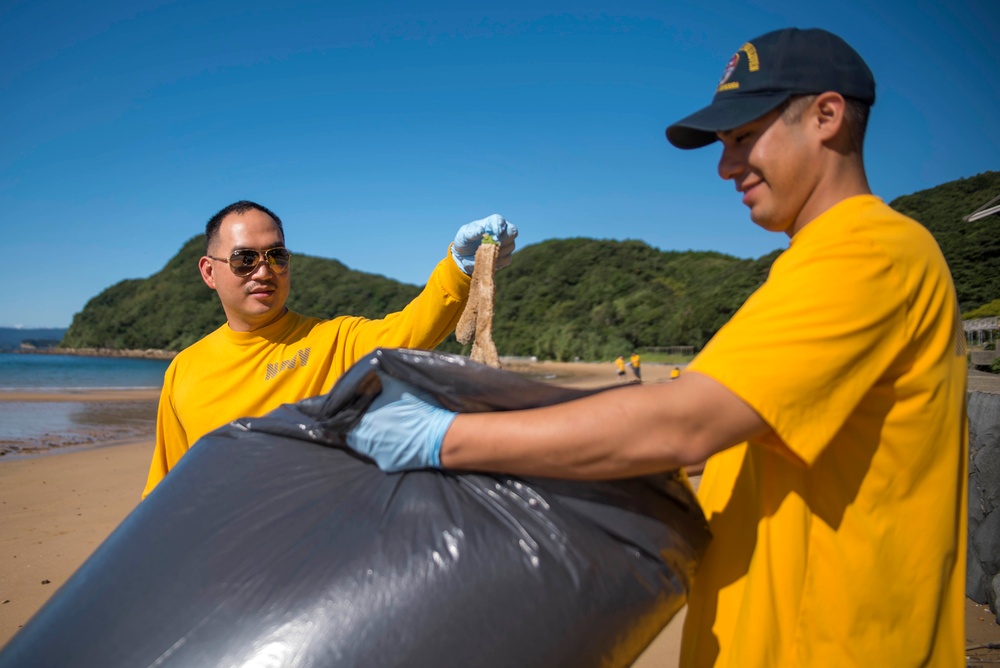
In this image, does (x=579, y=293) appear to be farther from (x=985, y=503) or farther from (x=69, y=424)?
(x=985, y=503)

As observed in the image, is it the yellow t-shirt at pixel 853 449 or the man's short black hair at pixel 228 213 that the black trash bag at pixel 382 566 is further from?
the man's short black hair at pixel 228 213

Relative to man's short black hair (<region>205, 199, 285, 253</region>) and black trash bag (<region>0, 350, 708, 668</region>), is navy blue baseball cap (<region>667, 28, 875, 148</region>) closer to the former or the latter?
black trash bag (<region>0, 350, 708, 668</region>)

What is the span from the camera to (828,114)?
1086 millimetres

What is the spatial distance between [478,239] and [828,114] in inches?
47.3

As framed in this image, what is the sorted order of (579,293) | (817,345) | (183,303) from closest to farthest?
(817,345), (579,293), (183,303)

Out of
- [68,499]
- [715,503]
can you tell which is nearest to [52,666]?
[715,503]

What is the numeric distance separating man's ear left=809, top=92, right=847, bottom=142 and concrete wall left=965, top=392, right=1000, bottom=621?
3.19m

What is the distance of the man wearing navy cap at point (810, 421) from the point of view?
0.95m

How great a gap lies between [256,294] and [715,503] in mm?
1619

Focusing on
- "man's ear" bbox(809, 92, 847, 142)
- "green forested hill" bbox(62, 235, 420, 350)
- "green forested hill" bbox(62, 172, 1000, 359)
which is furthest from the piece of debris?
"green forested hill" bbox(62, 235, 420, 350)

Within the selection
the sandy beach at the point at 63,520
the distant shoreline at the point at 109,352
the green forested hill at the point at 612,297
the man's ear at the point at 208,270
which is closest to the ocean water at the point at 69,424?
the sandy beach at the point at 63,520

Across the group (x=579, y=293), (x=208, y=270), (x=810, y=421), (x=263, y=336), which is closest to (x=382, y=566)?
(x=810, y=421)

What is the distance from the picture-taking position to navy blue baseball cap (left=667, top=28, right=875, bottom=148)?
1.08 m

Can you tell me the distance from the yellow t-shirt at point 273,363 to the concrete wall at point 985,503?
3001mm
